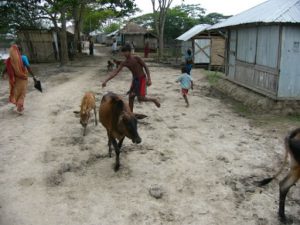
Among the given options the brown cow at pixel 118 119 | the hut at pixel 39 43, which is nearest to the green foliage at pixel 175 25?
the hut at pixel 39 43

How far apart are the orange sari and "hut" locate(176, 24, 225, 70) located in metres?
14.1

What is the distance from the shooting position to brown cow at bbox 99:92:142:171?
16.5 feet

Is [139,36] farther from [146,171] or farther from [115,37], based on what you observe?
[146,171]

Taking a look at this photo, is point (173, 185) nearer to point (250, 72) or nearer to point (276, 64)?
point (276, 64)

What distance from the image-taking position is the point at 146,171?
5836 millimetres

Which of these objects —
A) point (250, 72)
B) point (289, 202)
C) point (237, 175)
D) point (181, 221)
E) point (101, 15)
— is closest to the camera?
point (181, 221)

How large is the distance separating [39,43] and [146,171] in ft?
69.4

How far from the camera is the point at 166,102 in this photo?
11.3m

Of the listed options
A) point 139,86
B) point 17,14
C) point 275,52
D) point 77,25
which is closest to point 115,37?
point 77,25

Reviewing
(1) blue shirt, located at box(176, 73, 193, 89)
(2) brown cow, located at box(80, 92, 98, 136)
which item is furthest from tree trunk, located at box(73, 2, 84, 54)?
(2) brown cow, located at box(80, 92, 98, 136)

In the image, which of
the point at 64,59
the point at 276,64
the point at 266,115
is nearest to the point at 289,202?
the point at 266,115

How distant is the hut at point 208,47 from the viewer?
21.9 m

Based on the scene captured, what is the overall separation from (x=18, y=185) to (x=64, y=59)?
58.5 feet

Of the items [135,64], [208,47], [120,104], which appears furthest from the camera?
[208,47]
